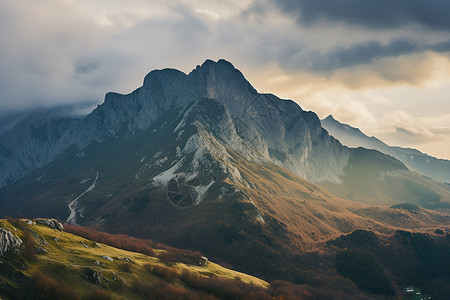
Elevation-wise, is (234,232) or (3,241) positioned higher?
(3,241)

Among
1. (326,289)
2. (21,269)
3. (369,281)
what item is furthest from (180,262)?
(369,281)

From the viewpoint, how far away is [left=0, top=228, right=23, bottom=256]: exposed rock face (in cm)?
6059

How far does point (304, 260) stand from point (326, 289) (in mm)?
29036

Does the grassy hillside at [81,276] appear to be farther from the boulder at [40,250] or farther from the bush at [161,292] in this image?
the boulder at [40,250]

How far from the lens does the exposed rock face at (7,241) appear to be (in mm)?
60588

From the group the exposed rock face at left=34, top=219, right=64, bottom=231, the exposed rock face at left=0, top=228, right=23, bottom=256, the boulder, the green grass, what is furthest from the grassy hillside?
the exposed rock face at left=34, top=219, right=64, bottom=231

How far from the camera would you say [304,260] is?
178500 mm

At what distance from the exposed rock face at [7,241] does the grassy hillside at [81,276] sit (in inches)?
48.2

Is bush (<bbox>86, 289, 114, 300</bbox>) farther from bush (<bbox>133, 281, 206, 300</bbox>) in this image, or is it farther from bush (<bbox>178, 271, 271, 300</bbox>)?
bush (<bbox>178, 271, 271, 300</bbox>)

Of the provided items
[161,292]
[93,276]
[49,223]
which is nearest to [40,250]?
[93,276]

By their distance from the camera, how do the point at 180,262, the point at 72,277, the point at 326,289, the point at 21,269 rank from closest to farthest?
1. the point at 21,269
2. the point at 72,277
3. the point at 180,262
4. the point at 326,289

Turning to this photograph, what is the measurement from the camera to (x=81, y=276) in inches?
2648

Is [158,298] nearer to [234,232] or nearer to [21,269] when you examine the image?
[21,269]

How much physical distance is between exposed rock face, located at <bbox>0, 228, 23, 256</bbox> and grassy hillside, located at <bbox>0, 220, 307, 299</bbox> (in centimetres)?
122
